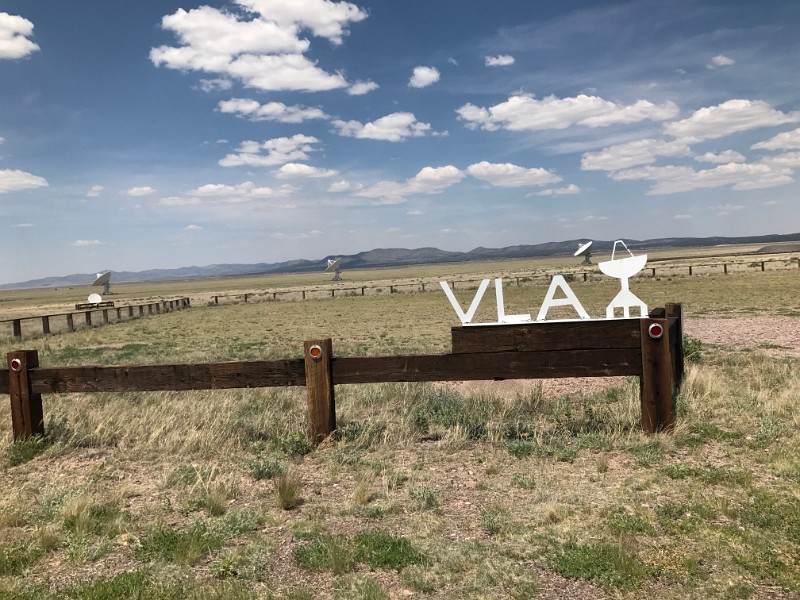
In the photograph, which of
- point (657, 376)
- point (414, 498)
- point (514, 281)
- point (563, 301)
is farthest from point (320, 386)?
point (514, 281)

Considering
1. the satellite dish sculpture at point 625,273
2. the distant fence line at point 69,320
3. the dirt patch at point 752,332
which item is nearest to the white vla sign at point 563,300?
the satellite dish sculpture at point 625,273

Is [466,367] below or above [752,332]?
above

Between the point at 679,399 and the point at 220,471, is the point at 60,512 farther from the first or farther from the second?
the point at 679,399

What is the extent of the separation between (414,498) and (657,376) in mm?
2772

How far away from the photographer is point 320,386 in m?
6.07

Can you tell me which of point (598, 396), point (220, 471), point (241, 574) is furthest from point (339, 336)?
point (241, 574)

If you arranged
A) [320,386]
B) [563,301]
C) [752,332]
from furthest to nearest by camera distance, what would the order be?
1. [752,332]
2. [563,301]
3. [320,386]

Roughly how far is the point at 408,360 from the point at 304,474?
148 centimetres

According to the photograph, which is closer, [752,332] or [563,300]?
[563,300]

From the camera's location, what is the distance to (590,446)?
228 inches

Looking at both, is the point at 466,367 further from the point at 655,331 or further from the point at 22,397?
the point at 22,397

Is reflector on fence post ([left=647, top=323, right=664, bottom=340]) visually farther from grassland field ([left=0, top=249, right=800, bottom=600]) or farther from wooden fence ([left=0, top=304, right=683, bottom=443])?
grassland field ([left=0, top=249, right=800, bottom=600])

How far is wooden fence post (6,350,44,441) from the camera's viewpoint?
627 cm

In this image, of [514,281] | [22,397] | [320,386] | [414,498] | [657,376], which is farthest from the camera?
[514,281]
